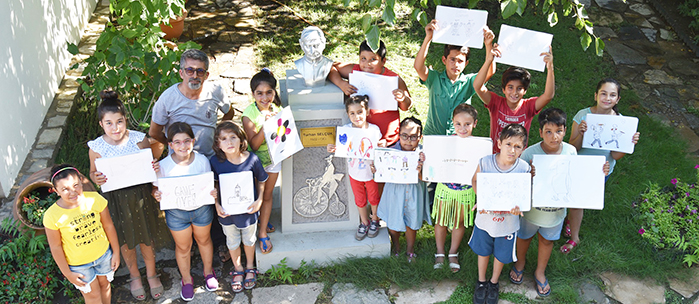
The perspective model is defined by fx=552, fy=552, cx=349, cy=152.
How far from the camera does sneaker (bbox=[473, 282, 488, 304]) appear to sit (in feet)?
12.6

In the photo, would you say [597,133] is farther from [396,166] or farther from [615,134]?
[396,166]

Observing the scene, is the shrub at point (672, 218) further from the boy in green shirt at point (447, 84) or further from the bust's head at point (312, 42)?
the bust's head at point (312, 42)

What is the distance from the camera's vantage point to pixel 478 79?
3787 mm

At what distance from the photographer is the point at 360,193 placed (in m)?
4.08

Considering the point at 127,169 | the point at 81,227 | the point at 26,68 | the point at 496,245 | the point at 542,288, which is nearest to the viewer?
the point at 81,227

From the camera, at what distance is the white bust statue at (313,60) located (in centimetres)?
381

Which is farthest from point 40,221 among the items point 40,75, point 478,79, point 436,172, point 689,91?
point 689,91

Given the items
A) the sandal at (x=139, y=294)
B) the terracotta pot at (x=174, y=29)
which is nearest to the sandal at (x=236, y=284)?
the sandal at (x=139, y=294)

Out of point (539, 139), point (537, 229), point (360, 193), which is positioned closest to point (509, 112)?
point (537, 229)

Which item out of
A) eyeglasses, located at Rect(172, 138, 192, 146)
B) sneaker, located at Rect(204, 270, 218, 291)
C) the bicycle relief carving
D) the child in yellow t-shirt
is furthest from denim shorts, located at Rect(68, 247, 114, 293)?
the bicycle relief carving

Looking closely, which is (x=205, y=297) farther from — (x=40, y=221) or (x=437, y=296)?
(x=437, y=296)

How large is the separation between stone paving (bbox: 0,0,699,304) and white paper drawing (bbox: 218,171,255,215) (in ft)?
2.33

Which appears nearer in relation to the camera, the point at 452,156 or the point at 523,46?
the point at 452,156

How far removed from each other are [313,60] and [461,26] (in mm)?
1040
